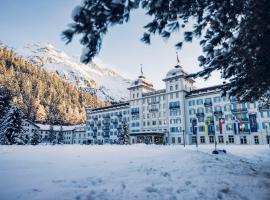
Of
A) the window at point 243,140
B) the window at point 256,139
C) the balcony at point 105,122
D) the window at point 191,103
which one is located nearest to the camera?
the window at point 256,139

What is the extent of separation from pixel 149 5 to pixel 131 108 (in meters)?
63.9

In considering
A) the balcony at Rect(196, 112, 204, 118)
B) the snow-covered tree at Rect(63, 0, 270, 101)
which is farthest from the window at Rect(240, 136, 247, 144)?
the snow-covered tree at Rect(63, 0, 270, 101)

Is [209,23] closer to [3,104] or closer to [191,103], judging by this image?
[3,104]

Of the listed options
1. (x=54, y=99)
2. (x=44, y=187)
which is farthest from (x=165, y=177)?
(x=54, y=99)

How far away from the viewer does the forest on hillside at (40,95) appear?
123 m

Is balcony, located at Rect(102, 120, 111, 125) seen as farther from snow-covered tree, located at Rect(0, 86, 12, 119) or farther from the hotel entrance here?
snow-covered tree, located at Rect(0, 86, 12, 119)

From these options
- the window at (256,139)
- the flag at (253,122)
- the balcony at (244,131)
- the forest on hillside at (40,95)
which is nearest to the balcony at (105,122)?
the balcony at (244,131)

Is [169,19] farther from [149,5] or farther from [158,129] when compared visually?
[158,129]

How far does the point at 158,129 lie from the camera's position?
6028 cm

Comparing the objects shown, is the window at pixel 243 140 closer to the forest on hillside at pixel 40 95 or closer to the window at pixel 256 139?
the window at pixel 256 139

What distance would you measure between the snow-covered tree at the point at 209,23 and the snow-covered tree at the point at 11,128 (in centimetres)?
4230

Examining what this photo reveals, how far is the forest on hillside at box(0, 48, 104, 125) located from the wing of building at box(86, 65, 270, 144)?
6154cm

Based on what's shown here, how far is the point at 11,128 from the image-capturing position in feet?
134

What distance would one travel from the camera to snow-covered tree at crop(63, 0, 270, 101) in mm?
3945
